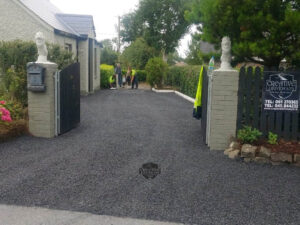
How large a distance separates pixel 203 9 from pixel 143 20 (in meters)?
32.3

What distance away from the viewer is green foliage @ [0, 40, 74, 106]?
8578mm

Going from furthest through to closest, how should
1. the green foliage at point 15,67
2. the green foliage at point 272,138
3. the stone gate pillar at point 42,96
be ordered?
1. the green foliage at point 15,67
2. the stone gate pillar at point 42,96
3. the green foliage at point 272,138

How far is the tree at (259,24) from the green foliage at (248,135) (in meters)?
1.43

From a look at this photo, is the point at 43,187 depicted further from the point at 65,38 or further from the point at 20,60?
the point at 65,38

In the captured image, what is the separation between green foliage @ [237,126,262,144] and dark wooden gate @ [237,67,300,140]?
168mm

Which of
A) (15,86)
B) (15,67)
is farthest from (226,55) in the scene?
(15,67)

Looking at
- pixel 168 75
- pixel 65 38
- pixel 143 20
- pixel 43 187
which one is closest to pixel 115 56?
pixel 143 20

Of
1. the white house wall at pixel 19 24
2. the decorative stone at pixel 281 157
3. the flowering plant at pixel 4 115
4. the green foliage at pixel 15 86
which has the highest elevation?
the white house wall at pixel 19 24

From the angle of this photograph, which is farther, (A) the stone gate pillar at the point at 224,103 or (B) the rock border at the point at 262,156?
(A) the stone gate pillar at the point at 224,103

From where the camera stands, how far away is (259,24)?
5.93 m

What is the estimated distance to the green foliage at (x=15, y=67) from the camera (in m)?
8.58

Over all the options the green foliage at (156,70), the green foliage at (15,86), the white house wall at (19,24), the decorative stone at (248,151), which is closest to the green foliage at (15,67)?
the green foliage at (15,86)

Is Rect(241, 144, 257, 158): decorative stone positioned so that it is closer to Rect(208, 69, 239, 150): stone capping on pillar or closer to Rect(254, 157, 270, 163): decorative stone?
Rect(254, 157, 270, 163): decorative stone

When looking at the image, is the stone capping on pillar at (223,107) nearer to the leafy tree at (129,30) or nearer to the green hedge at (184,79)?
the green hedge at (184,79)
